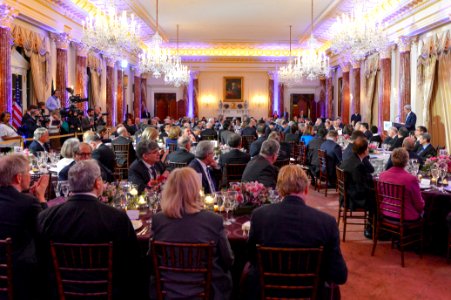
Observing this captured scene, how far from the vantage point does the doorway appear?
2712cm

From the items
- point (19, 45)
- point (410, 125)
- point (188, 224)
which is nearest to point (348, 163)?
point (188, 224)

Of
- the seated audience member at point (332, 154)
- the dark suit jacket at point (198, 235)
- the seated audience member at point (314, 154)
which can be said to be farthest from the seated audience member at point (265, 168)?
the seated audience member at point (314, 154)

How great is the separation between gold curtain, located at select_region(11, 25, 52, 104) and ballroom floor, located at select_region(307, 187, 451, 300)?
9.56 metres

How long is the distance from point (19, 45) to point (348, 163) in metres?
9.25

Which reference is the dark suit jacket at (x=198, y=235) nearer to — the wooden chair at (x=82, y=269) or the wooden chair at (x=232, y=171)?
the wooden chair at (x=82, y=269)

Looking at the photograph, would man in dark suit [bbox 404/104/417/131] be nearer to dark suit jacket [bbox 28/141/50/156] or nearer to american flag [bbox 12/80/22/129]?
dark suit jacket [bbox 28/141/50/156]

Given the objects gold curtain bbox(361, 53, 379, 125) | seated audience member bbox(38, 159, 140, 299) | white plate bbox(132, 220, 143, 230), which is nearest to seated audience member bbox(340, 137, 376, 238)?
white plate bbox(132, 220, 143, 230)

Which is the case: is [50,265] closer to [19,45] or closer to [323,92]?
[19,45]

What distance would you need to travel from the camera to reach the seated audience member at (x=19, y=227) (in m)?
3.10

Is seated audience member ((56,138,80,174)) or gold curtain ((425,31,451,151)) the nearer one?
seated audience member ((56,138,80,174))

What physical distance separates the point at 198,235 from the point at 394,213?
325 cm

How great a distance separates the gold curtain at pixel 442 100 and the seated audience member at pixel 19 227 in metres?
11.2

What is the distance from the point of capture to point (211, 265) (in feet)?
8.98

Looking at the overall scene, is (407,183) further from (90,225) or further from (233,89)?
(233,89)
